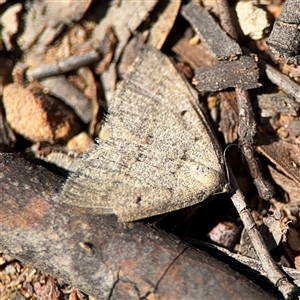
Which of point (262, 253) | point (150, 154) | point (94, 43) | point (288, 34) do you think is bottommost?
point (262, 253)

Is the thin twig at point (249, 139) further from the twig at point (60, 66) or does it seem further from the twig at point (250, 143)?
the twig at point (60, 66)

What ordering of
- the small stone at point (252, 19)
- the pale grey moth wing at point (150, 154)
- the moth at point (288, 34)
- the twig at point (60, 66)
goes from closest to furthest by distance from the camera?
the pale grey moth wing at point (150, 154) < the moth at point (288, 34) < the small stone at point (252, 19) < the twig at point (60, 66)

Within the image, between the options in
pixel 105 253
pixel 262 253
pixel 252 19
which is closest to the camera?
pixel 105 253

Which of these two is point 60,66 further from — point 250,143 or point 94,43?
point 250,143

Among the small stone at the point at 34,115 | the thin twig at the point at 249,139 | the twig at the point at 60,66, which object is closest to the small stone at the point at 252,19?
the thin twig at the point at 249,139

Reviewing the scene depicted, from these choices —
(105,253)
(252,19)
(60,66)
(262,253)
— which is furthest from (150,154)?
(252,19)

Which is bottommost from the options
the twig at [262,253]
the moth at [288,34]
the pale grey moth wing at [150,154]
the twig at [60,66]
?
the twig at [262,253]

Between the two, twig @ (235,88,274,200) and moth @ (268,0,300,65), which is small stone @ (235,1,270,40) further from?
twig @ (235,88,274,200)

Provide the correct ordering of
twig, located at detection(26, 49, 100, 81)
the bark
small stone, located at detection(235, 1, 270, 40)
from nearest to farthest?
the bark
small stone, located at detection(235, 1, 270, 40)
twig, located at detection(26, 49, 100, 81)

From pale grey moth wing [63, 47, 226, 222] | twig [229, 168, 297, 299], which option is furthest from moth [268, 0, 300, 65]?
twig [229, 168, 297, 299]
